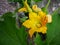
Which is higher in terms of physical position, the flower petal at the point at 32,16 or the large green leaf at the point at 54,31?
the flower petal at the point at 32,16

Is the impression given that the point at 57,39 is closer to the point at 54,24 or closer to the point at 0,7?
the point at 54,24

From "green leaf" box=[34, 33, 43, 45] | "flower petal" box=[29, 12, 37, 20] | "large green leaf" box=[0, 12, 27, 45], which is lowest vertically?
"green leaf" box=[34, 33, 43, 45]

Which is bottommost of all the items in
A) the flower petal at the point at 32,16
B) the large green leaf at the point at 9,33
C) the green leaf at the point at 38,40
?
the green leaf at the point at 38,40

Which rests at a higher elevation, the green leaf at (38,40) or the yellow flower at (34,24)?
the yellow flower at (34,24)
